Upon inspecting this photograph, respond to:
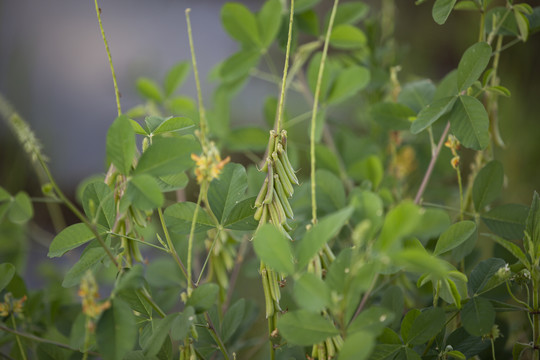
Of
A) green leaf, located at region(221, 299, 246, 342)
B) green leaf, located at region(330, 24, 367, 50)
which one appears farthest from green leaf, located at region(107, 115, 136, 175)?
green leaf, located at region(330, 24, 367, 50)

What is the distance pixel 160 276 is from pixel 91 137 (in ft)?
5.34

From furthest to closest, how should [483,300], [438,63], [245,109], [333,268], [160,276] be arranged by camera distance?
[245,109], [438,63], [160,276], [483,300], [333,268]

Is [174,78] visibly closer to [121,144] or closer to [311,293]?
[121,144]

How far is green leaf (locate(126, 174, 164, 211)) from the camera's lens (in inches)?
15.7

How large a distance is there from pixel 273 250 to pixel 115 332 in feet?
0.47

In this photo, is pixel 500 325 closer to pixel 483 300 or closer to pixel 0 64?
pixel 483 300

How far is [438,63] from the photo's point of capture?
1.79m

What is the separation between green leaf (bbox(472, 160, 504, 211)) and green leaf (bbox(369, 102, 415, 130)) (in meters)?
0.13

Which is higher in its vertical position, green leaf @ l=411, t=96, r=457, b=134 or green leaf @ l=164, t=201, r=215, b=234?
green leaf @ l=411, t=96, r=457, b=134

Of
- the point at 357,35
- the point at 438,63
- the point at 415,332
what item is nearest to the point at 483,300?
the point at 415,332

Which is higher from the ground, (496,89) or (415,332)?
(496,89)

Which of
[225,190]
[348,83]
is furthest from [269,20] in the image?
[225,190]

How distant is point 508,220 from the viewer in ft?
1.78

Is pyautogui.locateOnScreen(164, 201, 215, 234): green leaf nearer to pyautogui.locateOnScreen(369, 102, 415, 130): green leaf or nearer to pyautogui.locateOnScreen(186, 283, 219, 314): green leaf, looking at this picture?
pyautogui.locateOnScreen(186, 283, 219, 314): green leaf
